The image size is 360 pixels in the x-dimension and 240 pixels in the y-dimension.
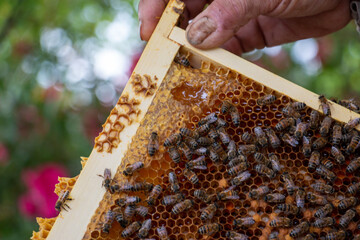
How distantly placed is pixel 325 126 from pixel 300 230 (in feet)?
2.65

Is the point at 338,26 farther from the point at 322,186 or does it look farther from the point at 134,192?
the point at 134,192

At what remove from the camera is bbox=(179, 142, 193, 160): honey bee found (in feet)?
9.25

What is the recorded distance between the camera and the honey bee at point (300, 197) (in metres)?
2.68

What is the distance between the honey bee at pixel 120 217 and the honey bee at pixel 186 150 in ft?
2.13

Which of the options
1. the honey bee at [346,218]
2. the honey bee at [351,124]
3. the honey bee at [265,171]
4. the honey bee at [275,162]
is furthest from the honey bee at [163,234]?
the honey bee at [351,124]

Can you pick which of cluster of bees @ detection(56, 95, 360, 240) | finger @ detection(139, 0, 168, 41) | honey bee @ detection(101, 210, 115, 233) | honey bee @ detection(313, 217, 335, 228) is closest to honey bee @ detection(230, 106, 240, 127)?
cluster of bees @ detection(56, 95, 360, 240)

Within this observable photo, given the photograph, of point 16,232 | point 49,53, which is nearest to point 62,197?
point 16,232

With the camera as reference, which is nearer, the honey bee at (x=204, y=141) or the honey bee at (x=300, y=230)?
the honey bee at (x=300, y=230)

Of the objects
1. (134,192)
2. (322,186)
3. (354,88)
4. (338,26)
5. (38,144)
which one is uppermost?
(338,26)

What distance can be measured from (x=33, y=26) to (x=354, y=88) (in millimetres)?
5448

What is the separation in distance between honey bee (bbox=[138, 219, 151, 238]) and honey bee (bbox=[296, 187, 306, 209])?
111 cm

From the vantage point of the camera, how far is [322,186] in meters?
2.72

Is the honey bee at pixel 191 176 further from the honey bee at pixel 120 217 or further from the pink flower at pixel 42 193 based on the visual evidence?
the pink flower at pixel 42 193

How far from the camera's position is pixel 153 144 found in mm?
2883
